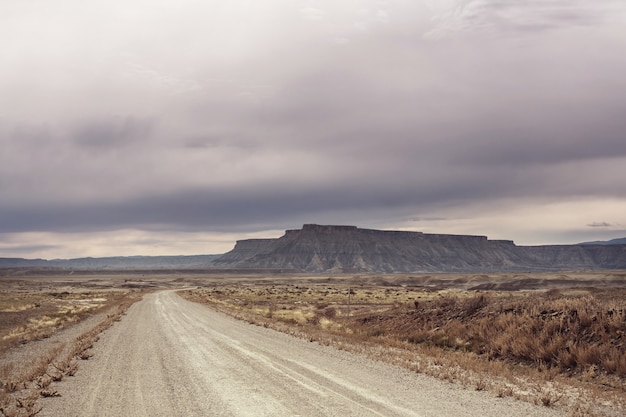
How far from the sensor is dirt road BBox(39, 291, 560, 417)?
377 inches

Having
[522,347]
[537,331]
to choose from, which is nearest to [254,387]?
[522,347]

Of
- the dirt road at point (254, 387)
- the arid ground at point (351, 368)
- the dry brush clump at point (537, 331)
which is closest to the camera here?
the dirt road at point (254, 387)

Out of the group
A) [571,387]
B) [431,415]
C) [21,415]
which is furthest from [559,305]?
[21,415]

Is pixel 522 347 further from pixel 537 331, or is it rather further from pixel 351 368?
pixel 351 368

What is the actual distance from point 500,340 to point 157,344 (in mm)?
13637

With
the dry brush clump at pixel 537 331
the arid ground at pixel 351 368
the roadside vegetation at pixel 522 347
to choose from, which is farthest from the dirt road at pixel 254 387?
the dry brush clump at pixel 537 331

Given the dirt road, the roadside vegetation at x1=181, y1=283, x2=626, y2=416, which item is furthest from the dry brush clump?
the dirt road

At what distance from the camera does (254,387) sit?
455 inches

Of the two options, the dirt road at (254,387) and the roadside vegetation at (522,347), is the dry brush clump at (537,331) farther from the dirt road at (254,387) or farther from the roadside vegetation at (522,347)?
the dirt road at (254,387)

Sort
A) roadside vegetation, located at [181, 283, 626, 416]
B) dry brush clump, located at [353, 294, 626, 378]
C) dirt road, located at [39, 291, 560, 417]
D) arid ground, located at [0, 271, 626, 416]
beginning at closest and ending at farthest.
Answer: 1. dirt road, located at [39, 291, 560, 417]
2. arid ground, located at [0, 271, 626, 416]
3. roadside vegetation, located at [181, 283, 626, 416]
4. dry brush clump, located at [353, 294, 626, 378]

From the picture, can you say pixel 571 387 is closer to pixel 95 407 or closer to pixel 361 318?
pixel 95 407

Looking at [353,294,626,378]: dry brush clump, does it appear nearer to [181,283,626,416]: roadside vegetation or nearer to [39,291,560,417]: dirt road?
[181,283,626,416]: roadside vegetation

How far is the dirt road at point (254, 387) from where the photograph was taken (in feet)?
31.4

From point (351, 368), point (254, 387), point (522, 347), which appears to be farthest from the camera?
point (522, 347)
